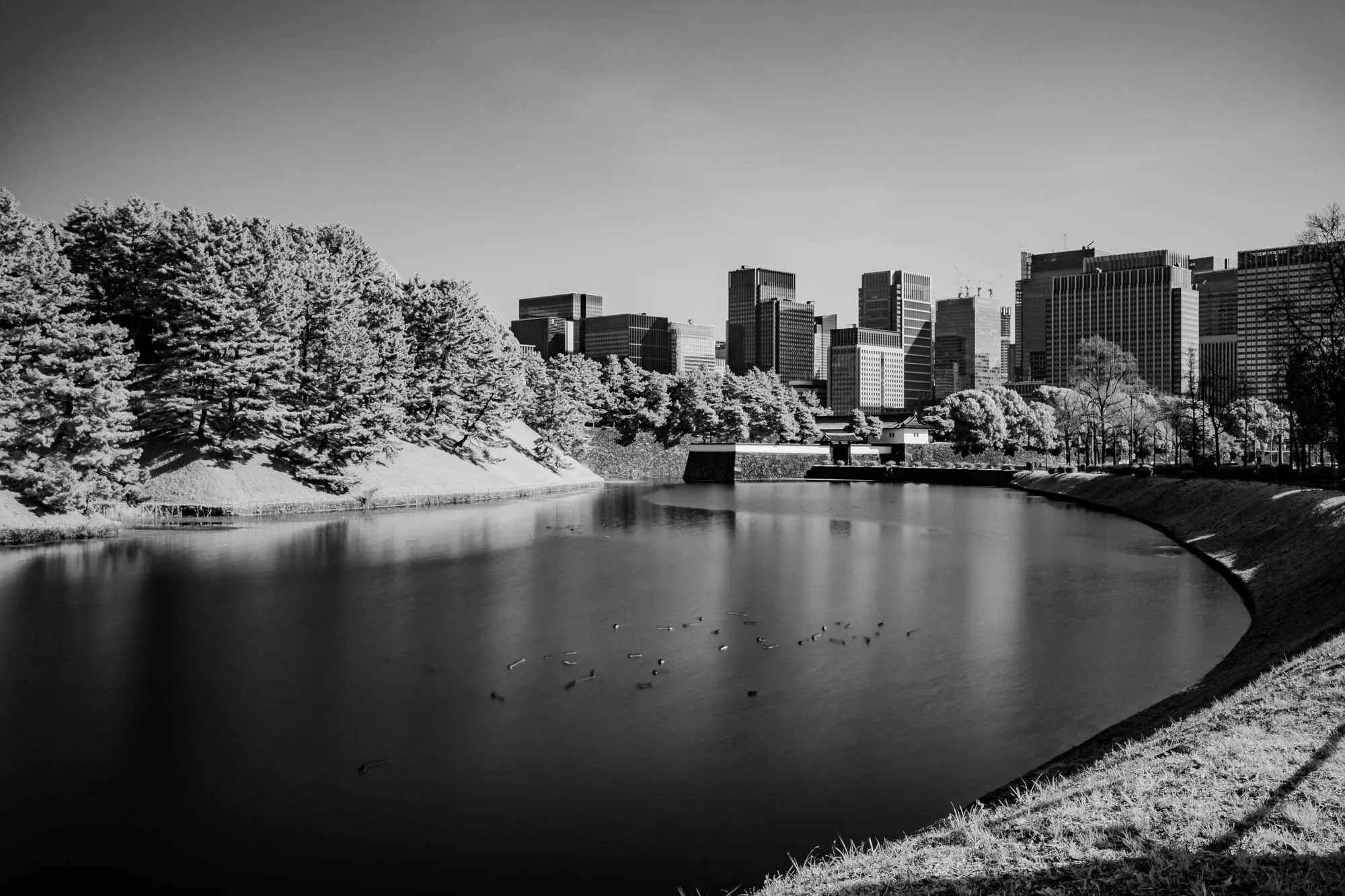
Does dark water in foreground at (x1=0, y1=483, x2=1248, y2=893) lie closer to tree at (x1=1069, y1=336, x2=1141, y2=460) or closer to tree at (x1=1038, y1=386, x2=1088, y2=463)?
tree at (x1=1069, y1=336, x2=1141, y2=460)

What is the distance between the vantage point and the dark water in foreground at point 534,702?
41.5 feet

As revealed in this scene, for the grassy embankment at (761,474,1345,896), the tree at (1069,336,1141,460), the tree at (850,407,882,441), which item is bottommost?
the grassy embankment at (761,474,1345,896)

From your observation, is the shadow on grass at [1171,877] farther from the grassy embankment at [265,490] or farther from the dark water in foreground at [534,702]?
the grassy embankment at [265,490]

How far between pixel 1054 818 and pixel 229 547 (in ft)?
131

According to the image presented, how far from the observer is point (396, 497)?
216 ft

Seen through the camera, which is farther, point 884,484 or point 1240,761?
point 884,484

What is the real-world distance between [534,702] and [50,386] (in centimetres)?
3580

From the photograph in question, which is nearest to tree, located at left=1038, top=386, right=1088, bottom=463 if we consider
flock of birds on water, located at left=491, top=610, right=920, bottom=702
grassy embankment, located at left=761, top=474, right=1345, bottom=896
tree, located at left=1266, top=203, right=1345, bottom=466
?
tree, located at left=1266, top=203, right=1345, bottom=466

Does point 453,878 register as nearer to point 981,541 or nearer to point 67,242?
point 981,541

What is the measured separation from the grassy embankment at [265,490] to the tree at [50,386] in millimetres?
1603

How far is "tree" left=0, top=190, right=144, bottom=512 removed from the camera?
41.6m

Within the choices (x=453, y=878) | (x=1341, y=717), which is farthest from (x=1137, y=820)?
(x=453, y=878)

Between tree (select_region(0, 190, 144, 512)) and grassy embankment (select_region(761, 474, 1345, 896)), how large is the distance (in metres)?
43.4

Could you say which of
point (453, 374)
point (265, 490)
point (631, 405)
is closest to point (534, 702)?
point (265, 490)
